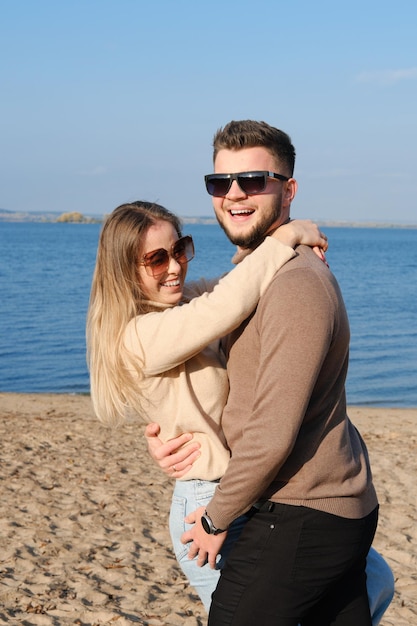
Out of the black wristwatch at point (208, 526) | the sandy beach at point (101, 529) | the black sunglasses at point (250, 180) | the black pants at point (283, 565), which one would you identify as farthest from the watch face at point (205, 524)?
the sandy beach at point (101, 529)

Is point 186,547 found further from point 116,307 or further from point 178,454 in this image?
point 116,307

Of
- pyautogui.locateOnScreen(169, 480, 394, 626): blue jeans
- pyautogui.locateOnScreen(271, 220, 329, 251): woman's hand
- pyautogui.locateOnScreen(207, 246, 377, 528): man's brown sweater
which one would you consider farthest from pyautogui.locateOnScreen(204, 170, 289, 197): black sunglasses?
pyautogui.locateOnScreen(169, 480, 394, 626): blue jeans

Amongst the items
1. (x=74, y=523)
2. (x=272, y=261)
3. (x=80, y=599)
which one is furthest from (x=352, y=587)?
(x=74, y=523)

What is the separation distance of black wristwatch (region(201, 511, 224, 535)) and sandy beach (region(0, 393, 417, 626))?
292cm

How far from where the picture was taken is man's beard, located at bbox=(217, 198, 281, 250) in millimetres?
2814

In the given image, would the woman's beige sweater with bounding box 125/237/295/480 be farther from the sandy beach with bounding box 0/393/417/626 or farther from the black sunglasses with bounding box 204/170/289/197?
the sandy beach with bounding box 0/393/417/626

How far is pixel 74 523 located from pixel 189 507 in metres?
4.66

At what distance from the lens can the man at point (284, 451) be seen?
2.41m

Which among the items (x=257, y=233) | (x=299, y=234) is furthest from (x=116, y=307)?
(x=299, y=234)

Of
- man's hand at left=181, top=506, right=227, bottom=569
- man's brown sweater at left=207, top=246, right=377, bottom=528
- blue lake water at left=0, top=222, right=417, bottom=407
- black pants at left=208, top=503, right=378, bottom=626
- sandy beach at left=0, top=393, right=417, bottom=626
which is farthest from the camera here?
blue lake water at left=0, top=222, right=417, bottom=407

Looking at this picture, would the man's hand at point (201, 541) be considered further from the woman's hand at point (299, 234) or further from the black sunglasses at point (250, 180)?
the black sunglasses at point (250, 180)

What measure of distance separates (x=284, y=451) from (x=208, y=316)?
50 centimetres

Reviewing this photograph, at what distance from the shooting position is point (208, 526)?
2.60 m

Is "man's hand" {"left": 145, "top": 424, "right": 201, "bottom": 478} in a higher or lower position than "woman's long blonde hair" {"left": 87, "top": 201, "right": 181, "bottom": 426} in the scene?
lower
